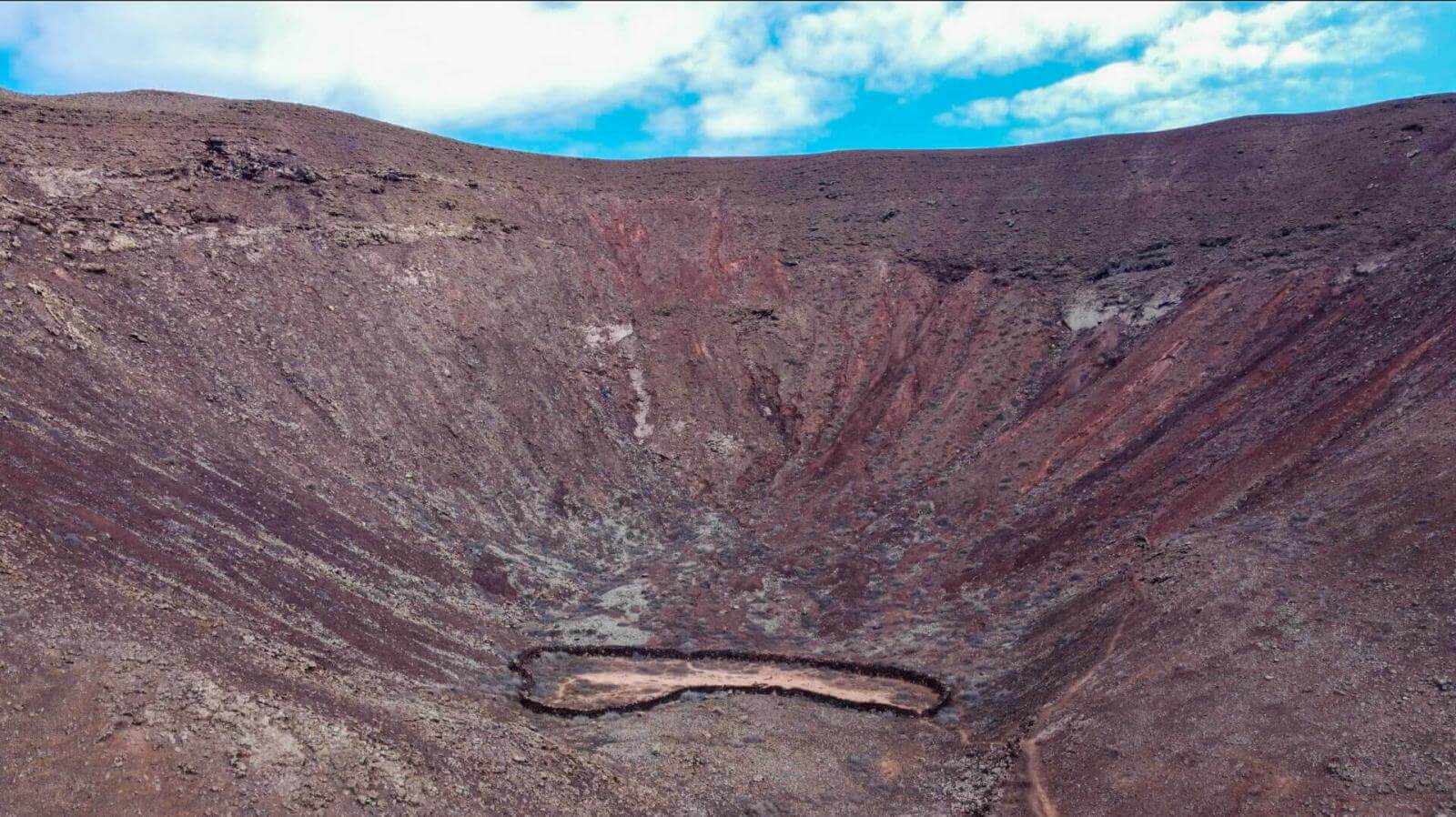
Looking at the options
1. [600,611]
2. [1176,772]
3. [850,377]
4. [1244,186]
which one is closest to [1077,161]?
[1244,186]

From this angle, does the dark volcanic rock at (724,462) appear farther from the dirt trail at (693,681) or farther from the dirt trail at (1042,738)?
the dirt trail at (693,681)

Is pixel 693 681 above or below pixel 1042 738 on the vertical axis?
below

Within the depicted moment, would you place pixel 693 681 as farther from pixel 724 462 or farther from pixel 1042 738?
pixel 724 462

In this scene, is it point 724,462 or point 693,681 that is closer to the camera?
point 693,681

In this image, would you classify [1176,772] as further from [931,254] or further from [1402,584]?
[931,254]

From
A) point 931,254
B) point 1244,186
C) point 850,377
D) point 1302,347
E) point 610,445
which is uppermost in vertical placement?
point 1244,186

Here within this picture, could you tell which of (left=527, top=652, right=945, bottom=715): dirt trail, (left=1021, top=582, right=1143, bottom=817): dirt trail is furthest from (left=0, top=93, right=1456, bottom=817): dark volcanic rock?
(left=527, top=652, right=945, bottom=715): dirt trail

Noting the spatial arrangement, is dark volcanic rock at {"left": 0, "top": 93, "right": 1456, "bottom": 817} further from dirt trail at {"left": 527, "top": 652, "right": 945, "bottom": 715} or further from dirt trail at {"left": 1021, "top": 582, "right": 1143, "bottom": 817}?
dirt trail at {"left": 527, "top": 652, "right": 945, "bottom": 715}

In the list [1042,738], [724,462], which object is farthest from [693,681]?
[724,462]

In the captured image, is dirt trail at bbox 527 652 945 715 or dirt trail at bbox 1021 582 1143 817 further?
dirt trail at bbox 527 652 945 715
